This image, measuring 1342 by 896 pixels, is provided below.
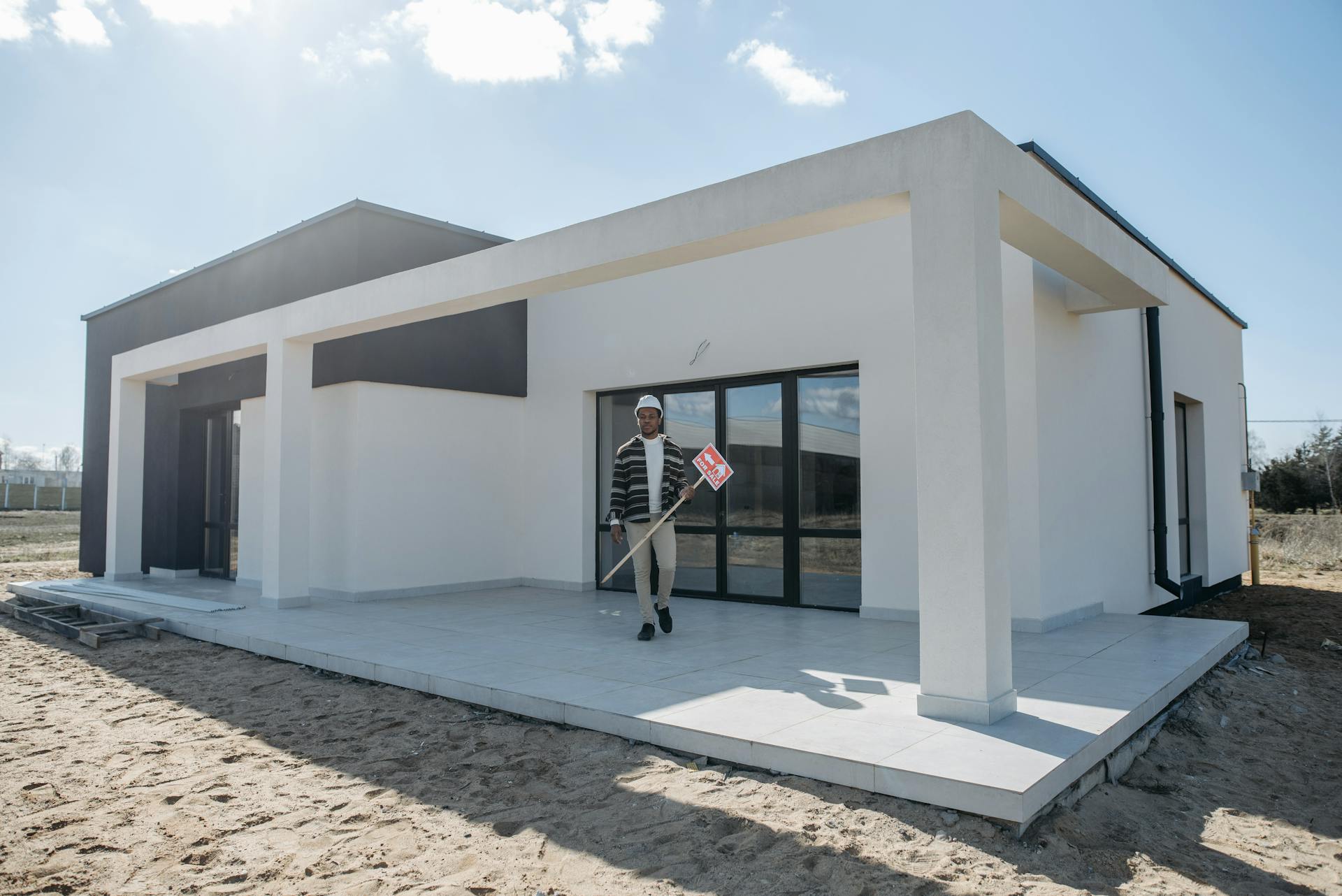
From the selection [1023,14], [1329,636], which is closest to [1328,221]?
[1329,636]

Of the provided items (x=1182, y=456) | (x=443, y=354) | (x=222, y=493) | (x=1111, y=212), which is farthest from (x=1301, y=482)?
(x=222, y=493)

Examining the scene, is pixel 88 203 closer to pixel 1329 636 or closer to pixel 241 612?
pixel 241 612

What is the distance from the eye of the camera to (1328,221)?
1089cm

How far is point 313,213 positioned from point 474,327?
2.13m

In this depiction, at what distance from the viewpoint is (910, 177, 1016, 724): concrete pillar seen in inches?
141

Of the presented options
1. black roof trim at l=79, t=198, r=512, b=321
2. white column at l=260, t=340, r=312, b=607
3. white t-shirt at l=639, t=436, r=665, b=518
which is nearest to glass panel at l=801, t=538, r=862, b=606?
white t-shirt at l=639, t=436, r=665, b=518

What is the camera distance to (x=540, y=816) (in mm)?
3062

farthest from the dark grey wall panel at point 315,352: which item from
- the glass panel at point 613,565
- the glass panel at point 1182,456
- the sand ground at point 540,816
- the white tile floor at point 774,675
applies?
the glass panel at point 1182,456

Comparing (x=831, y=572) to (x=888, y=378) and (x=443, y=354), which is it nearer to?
(x=888, y=378)

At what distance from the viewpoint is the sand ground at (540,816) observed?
256 centimetres

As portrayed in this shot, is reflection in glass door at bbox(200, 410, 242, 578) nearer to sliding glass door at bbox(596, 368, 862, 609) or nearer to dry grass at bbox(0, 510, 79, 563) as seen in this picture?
sliding glass door at bbox(596, 368, 862, 609)

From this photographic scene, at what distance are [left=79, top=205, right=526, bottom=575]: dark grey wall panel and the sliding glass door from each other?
85.4 inches

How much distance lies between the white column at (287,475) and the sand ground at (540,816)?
2.94 meters

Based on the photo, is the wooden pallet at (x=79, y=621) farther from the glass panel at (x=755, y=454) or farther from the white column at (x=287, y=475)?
the glass panel at (x=755, y=454)
